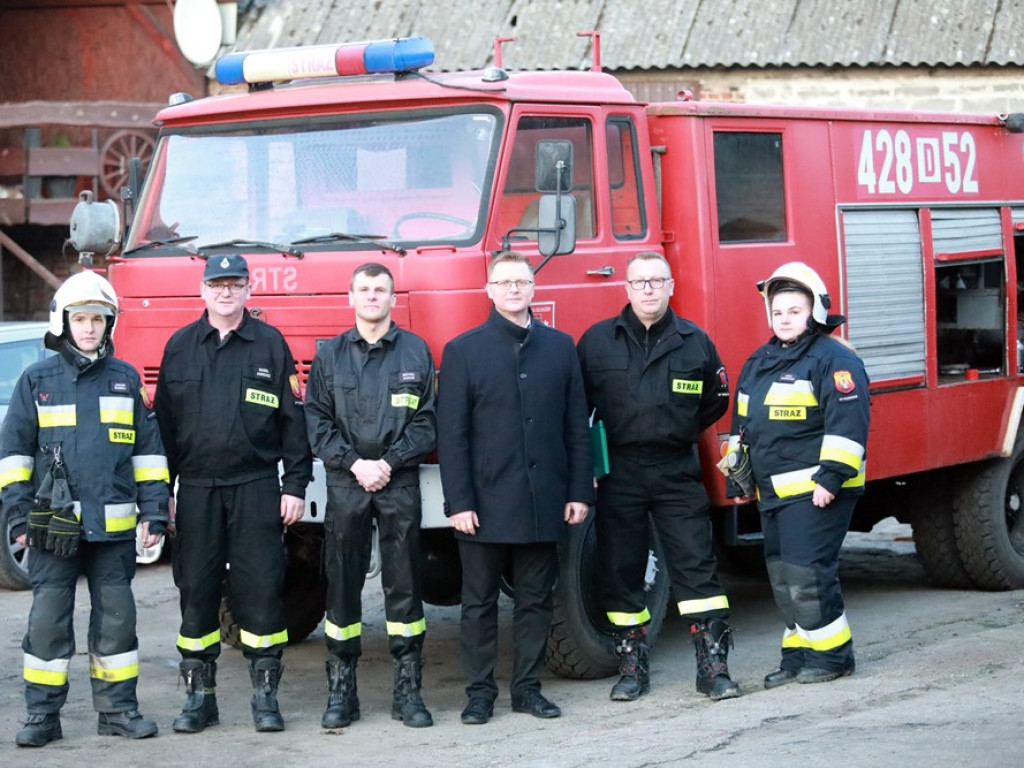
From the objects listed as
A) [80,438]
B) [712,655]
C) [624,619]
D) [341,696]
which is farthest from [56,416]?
[712,655]

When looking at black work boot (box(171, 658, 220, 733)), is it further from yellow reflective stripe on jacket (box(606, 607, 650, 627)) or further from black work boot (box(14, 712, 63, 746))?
yellow reflective stripe on jacket (box(606, 607, 650, 627))

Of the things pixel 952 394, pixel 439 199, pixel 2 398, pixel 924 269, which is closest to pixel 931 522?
pixel 952 394

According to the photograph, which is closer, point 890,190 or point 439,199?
point 439,199

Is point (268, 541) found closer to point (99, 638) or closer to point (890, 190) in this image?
point (99, 638)

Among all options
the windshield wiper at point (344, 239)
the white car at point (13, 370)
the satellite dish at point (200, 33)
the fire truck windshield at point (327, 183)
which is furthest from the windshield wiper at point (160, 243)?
the satellite dish at point (200, 33)

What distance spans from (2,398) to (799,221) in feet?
16.6

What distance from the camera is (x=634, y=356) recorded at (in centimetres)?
698

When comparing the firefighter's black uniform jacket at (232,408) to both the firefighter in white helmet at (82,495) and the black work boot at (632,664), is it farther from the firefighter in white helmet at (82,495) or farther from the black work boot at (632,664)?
the black work boot at (632,664)

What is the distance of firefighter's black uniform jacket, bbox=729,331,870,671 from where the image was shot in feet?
22.8

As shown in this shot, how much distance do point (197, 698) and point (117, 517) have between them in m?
0.83

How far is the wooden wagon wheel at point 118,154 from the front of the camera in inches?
637

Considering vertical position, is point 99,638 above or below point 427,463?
below

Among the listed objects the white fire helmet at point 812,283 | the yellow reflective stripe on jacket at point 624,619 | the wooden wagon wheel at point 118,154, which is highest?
the wooden wagon wheel at point 118,154

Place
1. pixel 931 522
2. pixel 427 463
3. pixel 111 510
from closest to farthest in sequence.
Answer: pixel 111 510
pixel 427 463
pixel 931 522
